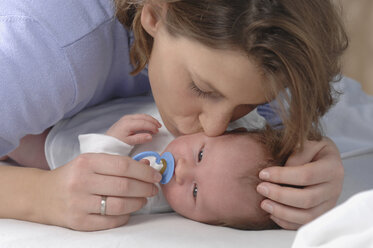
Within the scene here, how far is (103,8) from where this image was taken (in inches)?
44.1

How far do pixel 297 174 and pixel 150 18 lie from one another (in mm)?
449

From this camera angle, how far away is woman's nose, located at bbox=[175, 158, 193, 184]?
991 millimetres

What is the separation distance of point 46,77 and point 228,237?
495 millimetres

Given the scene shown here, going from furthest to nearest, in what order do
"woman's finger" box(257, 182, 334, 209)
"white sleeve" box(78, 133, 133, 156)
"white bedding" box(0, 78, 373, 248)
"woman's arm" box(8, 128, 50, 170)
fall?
"woman's arm" box(8, 128, 50, 170)
"white sleeve" box(78, 133, 133, 156)
"woman's finger" box(257, 182, 334, 209)
"white bedding" box(0, 78, 373, 248)

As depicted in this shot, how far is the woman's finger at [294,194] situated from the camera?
92cm

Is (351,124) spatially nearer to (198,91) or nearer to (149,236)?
(198,91)

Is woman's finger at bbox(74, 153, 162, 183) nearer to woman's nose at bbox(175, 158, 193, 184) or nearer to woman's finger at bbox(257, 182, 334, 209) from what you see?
woman's nose at bbox(175, 158, 193, 184)

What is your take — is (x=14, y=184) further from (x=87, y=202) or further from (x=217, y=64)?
(x=217, y=64)

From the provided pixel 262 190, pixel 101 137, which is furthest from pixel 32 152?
pixel 262 190

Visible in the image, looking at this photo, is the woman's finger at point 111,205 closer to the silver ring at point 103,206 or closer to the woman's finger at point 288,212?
the silver ring at point 103,206

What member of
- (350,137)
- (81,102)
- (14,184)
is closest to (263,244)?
(14,184)

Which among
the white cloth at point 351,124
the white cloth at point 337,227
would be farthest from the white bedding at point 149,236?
the white cloth at point 351,124

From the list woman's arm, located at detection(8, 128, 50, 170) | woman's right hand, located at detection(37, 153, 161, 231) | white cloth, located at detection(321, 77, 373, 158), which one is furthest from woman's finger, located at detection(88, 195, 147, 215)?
→ white cloth, located at detection(321, 77, 373, 158)

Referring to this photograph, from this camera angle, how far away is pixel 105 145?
1096 mm
